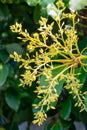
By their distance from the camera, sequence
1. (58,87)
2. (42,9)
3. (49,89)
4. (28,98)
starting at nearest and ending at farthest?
(49,89) → (58,87) → (42,9) → (28,98)

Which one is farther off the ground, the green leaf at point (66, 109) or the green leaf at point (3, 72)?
the green leaf at point (3, 72)

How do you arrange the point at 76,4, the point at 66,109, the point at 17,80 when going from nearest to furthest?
the point at 76,4
the point at 66,109
the point at 17,80

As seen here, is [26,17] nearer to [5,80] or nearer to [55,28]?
[55,28]

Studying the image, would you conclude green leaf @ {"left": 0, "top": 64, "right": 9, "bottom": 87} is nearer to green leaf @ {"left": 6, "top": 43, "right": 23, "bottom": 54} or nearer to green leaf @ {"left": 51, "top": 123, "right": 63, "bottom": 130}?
green leaf @ {"left": 6, "top": 43, "right": 23, "bottom": 54}

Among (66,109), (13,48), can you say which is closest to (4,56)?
(13,48)

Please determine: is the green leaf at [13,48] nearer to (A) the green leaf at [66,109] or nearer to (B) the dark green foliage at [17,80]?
(B) the dark green foliage at [17,80]

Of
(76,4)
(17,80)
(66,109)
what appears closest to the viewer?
(76,4)

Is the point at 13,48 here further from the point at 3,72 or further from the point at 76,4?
the point at 76,4

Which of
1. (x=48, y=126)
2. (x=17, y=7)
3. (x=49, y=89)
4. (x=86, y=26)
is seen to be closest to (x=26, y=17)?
(x=17, y=7)

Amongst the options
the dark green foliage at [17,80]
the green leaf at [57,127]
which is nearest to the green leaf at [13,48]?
the dark green foliage at [17,80]
